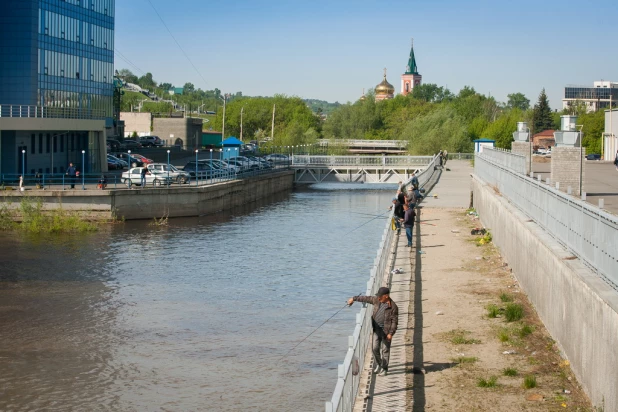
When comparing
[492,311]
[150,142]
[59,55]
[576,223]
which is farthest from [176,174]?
[150,142]

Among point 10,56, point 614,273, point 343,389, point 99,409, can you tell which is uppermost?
point 10,56

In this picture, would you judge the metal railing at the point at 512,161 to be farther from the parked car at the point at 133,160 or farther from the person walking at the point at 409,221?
the parked car at the point at 133,160

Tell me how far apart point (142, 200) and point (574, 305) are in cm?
3817

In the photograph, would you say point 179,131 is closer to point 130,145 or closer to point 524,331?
point 130,145

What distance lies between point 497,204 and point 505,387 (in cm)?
1692

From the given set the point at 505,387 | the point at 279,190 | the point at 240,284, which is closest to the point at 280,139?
the point at 279,190

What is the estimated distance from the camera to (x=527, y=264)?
70.3ft

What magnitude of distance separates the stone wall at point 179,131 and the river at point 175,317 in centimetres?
7879

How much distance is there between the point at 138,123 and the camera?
143500 millimetres

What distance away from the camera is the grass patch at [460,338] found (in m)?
17.3

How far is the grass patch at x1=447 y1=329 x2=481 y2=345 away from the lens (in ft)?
56.9

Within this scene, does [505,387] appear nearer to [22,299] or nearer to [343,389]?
[343,389]

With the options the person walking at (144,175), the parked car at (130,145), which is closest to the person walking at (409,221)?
the person walking at (144,175)

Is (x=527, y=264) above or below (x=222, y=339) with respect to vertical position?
above
